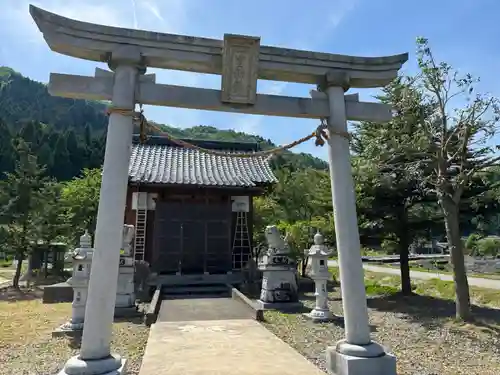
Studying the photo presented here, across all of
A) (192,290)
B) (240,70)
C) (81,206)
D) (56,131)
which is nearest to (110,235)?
(240,70)

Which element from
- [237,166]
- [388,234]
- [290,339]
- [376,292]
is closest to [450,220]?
[388,234]

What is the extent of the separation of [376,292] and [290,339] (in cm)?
897

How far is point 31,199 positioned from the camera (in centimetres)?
1822

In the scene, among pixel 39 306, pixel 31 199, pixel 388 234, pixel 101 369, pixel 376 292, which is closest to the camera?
pixel 101 369

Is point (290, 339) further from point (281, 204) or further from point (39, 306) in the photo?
point (281, 204)

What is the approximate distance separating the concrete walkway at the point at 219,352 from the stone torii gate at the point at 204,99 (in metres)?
0.96

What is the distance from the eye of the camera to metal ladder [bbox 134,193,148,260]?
1616 centimetres

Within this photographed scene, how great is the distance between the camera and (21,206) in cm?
1794

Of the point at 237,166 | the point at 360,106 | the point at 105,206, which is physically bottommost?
the point at 105,206

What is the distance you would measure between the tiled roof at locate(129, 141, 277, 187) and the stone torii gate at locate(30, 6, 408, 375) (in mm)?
10451

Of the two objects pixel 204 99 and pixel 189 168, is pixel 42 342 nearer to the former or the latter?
pixel 204 99

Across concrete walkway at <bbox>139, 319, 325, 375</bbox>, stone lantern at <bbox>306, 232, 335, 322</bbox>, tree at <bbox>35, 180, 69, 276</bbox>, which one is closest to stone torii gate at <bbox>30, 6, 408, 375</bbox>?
concrete walkway at <bbox>139, 319, 325, 375</bbox>

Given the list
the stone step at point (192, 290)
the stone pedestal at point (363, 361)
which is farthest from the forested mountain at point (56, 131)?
the stone pedestal at point (363, 361)

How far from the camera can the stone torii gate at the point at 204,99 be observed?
476 cm
